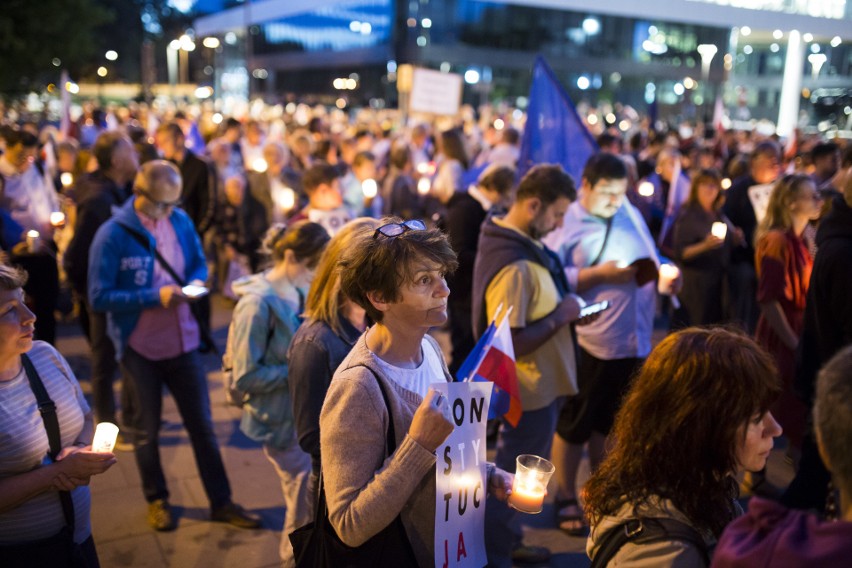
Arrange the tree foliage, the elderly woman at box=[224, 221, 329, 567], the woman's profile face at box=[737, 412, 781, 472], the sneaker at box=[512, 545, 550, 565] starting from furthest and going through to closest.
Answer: the tree foliage, the sneaker at box=[512, 545, 550, 565], the elderly woman at box=[224, 221, 329, 567], the woman's profile face at box=[737, 412, 781, 472]

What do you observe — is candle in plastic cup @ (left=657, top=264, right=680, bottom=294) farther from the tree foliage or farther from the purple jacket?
the tree foliage

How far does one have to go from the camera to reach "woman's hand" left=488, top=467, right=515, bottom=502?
2.55m

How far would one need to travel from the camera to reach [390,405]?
7.18 ft

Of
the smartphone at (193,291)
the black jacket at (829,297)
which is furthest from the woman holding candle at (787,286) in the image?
the smartphone at (193,291)


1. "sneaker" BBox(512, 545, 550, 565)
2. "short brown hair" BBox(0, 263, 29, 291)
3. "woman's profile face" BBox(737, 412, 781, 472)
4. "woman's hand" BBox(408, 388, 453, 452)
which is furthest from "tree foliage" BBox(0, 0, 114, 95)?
"woman's profile face" BBox(737, 412, 781, 472)

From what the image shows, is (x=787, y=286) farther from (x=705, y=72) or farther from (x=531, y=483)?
(x=705, y=72)

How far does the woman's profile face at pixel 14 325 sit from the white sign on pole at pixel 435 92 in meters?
9.94

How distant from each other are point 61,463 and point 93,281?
1.94 m

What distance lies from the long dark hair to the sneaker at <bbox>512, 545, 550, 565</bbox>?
2345mm

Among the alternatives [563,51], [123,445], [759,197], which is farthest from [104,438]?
[563,51]

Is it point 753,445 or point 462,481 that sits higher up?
point 753,445

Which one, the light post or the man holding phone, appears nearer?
the man holding phone

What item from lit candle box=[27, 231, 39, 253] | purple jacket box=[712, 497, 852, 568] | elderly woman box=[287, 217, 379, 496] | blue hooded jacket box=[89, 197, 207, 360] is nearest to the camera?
purple jacket box=[712, 497, 852, 568]

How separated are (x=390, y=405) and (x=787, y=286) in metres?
3.54
